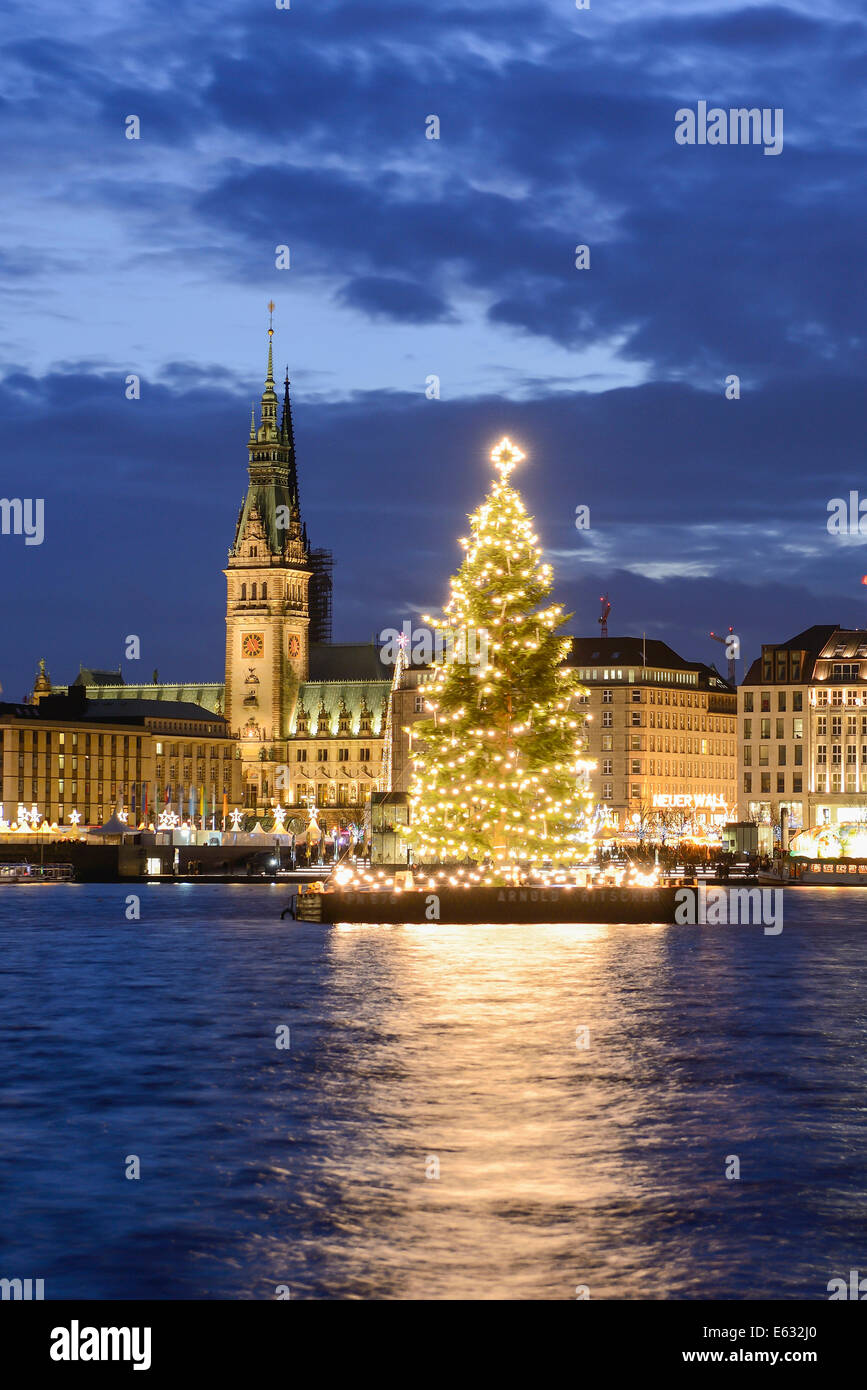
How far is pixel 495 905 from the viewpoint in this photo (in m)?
63.4

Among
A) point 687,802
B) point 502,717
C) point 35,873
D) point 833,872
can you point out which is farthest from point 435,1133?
point 687,802

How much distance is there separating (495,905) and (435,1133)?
125ft

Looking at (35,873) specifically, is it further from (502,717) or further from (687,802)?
(502,717)

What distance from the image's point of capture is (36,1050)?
35.7 metres

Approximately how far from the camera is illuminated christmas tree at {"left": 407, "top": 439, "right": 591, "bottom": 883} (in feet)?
199

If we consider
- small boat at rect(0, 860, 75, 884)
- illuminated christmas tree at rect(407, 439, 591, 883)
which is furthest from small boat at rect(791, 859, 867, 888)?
illuminated christmas tree at rect(407, 439, 591, 883)

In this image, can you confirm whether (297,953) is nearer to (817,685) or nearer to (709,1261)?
(709,1261)

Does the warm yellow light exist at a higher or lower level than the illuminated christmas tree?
higher

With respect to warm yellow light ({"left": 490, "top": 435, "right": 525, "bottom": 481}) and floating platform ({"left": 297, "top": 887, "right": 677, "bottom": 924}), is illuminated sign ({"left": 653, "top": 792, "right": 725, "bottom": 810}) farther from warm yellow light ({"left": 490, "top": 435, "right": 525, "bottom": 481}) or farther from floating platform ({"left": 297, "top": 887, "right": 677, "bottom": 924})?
warm yellow light ({"left": 490, "top": 435, "right": 525, "bottom": 481})

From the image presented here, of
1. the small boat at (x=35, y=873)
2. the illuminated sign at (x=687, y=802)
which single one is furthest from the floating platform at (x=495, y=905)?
the illuminated sign at (x=687, y=802)

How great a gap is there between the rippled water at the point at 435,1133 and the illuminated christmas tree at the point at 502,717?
9875 mm

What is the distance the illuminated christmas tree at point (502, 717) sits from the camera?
199ft

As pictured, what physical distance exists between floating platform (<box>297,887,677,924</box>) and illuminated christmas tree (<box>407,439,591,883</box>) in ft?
5.70
